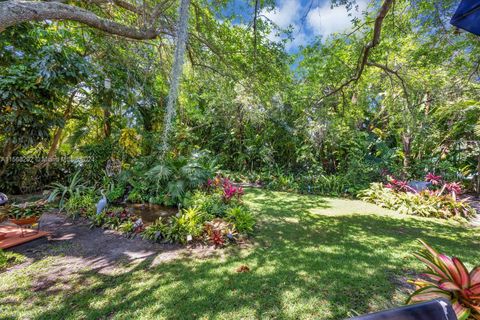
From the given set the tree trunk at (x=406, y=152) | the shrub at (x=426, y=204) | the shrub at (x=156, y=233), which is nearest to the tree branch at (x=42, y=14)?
the shrub at (x=156, y=233)

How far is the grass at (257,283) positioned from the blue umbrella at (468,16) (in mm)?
2541

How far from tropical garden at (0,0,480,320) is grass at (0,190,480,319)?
0.02 metres

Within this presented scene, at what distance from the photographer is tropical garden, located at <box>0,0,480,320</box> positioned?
2.08m

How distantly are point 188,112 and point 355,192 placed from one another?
709 cm

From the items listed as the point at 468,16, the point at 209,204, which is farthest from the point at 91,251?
the point at 468,16

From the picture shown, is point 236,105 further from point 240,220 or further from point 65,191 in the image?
point 65,191

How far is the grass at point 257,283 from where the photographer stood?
74.1 inches

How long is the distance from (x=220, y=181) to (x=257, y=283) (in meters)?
3.61

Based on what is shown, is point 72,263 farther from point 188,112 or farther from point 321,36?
point 188,112

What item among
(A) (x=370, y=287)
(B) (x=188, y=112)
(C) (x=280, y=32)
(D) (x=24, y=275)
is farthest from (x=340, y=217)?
(B) (x=188, y=112)

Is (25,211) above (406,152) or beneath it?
beneath

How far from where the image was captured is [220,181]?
5715mm

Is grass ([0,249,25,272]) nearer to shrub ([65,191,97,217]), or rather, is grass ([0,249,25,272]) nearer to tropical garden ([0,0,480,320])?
tropical garden ([0,0,480,320])

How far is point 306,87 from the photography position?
5.80 meters
